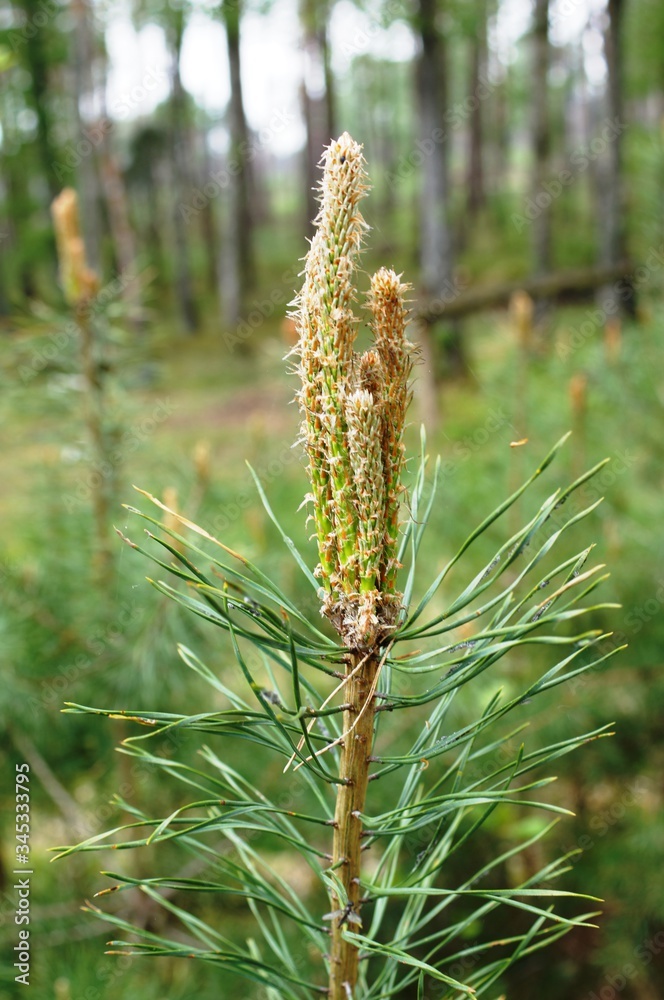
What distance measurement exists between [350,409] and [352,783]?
35 centimetres

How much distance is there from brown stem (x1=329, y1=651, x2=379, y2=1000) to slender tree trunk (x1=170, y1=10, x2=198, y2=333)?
17.6m

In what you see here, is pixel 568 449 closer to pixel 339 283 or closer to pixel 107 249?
pixel 339 283

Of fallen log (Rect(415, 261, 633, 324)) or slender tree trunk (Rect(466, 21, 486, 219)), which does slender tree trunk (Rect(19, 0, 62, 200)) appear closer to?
slender tree trunk (Rect(466, 21, 486, 219))

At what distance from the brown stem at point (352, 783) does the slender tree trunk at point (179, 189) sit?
1765cm

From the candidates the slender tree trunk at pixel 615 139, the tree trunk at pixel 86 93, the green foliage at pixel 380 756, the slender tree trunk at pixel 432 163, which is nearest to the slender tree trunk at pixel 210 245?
the tree trunk at pixel 86 93

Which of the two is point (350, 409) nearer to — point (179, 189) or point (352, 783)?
point (352, 783)

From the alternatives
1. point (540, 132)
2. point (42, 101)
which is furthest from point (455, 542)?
point (42, 101)

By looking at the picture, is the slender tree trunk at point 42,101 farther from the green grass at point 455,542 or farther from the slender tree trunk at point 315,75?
the green grass at point 455,542

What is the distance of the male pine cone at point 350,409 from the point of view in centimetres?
64

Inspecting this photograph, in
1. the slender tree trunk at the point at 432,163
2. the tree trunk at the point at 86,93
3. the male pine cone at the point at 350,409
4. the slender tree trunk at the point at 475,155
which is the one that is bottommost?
the male pine cone at the point at 350,409

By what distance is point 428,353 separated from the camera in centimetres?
388

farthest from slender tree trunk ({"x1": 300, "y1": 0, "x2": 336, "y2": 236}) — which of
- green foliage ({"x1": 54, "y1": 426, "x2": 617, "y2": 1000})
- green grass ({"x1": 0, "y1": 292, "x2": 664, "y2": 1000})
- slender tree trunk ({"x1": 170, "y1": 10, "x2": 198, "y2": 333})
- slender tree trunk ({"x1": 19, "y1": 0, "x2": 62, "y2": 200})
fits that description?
green foliage ({"x1": 54, "y1": 426, "x2": 617, "y2": 1000})

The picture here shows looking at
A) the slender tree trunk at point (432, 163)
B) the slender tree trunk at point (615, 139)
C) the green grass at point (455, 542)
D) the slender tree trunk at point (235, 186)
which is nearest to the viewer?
the green grass at point (455, 542)

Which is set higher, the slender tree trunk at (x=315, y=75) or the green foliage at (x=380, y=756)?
the slender tree trunk at (x=315, y=75)
